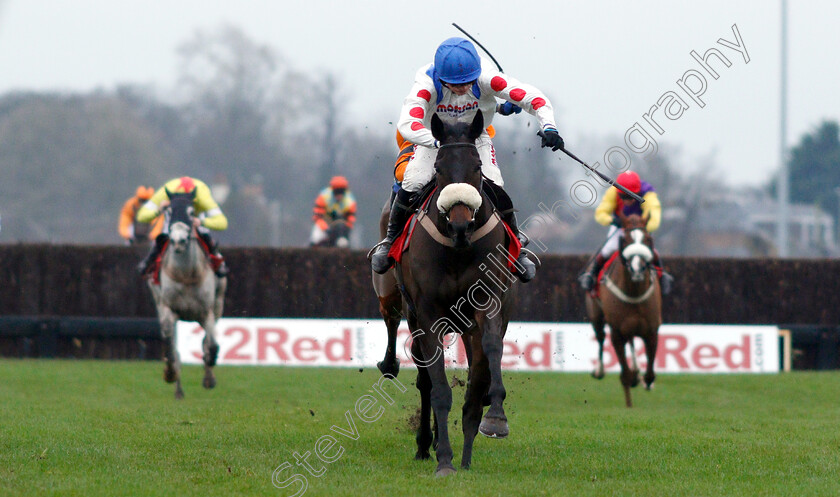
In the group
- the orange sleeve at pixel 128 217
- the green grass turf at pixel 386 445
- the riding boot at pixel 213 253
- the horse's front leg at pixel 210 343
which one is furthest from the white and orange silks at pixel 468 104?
the orange sleeve at pixel 128 217

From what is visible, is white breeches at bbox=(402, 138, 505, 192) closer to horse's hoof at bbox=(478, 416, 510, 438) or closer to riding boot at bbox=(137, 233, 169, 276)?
horse's hoof at bbox=(478, 416, 510, 438)

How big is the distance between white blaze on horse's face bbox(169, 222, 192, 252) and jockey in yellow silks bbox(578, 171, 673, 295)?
4621mm

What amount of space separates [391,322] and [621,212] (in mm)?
5188

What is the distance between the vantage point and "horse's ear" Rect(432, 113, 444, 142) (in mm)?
6145

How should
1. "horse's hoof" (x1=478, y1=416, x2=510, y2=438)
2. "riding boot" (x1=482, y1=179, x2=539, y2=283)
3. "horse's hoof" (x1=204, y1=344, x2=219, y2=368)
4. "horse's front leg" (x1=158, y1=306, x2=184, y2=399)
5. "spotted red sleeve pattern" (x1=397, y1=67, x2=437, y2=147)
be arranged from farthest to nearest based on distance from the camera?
"horse's hoof" (x1=204, y1=344, x2=219, y2=368) < "horse's front leg" (x1=158, y1=306, x2=184, y2=399) < "riding boot" (x1=482, y1=179, x2=539, y2=283) < "spotted red sleeve pattern" (x1=397, y1=67, x2=437, y2=147) < "horse's hoof" (x1=478, y1=416, x2=510, y2=438)

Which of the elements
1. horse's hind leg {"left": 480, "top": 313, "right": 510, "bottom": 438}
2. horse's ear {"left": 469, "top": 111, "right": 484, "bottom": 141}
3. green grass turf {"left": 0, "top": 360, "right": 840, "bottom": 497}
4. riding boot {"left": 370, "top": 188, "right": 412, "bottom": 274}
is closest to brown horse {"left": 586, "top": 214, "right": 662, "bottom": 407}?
green grass turf {"left": 0, "top": 360, "right": 840, "bottom": 497}

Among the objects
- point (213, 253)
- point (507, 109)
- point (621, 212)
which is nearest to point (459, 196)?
point (507, 109)

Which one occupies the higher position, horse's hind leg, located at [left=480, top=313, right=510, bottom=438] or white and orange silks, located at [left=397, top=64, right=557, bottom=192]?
white and orange silks, located at [left=397, top=64, right=557, bottom=192]

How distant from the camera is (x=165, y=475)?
6.09 meters

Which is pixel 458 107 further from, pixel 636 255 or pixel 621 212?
pixel 621 212

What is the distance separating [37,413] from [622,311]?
6163 mm

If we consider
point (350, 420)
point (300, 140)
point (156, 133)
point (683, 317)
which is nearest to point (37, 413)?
point (350, 420)

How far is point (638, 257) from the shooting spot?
1144 centimetres

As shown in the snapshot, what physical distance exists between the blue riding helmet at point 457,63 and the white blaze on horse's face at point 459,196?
0.99 m
